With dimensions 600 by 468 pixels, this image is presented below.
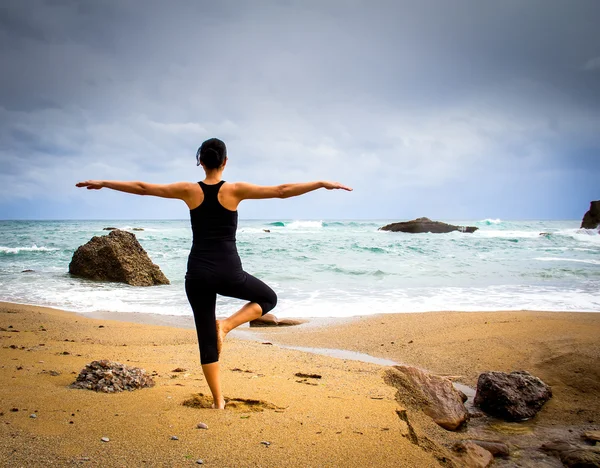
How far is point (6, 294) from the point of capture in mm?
12391

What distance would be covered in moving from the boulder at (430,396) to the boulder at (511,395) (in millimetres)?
305

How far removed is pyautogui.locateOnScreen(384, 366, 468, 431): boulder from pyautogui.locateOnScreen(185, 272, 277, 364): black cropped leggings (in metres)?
1.88

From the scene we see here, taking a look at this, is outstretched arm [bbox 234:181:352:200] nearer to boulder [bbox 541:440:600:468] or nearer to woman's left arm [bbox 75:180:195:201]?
woman's left arm [bbox 75:180:195:201]

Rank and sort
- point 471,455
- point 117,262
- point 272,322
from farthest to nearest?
point 117,262
point 272,322
point 471,455

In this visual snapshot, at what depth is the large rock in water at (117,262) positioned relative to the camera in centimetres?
1473

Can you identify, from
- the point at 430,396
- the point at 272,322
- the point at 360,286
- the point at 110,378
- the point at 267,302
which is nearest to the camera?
the point at 267,302

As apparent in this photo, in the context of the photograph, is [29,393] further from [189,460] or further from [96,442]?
[189,460]

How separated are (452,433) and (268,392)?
70.3 inches

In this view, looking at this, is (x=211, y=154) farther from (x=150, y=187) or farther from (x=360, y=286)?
(x=360, y=286)

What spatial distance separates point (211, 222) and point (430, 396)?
9.16 ft

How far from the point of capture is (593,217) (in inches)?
1965

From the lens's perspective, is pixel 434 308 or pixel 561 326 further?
pixel 434 308

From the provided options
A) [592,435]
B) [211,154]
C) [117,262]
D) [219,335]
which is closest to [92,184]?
[211,154]

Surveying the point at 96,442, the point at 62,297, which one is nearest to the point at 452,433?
the point at 96,442
